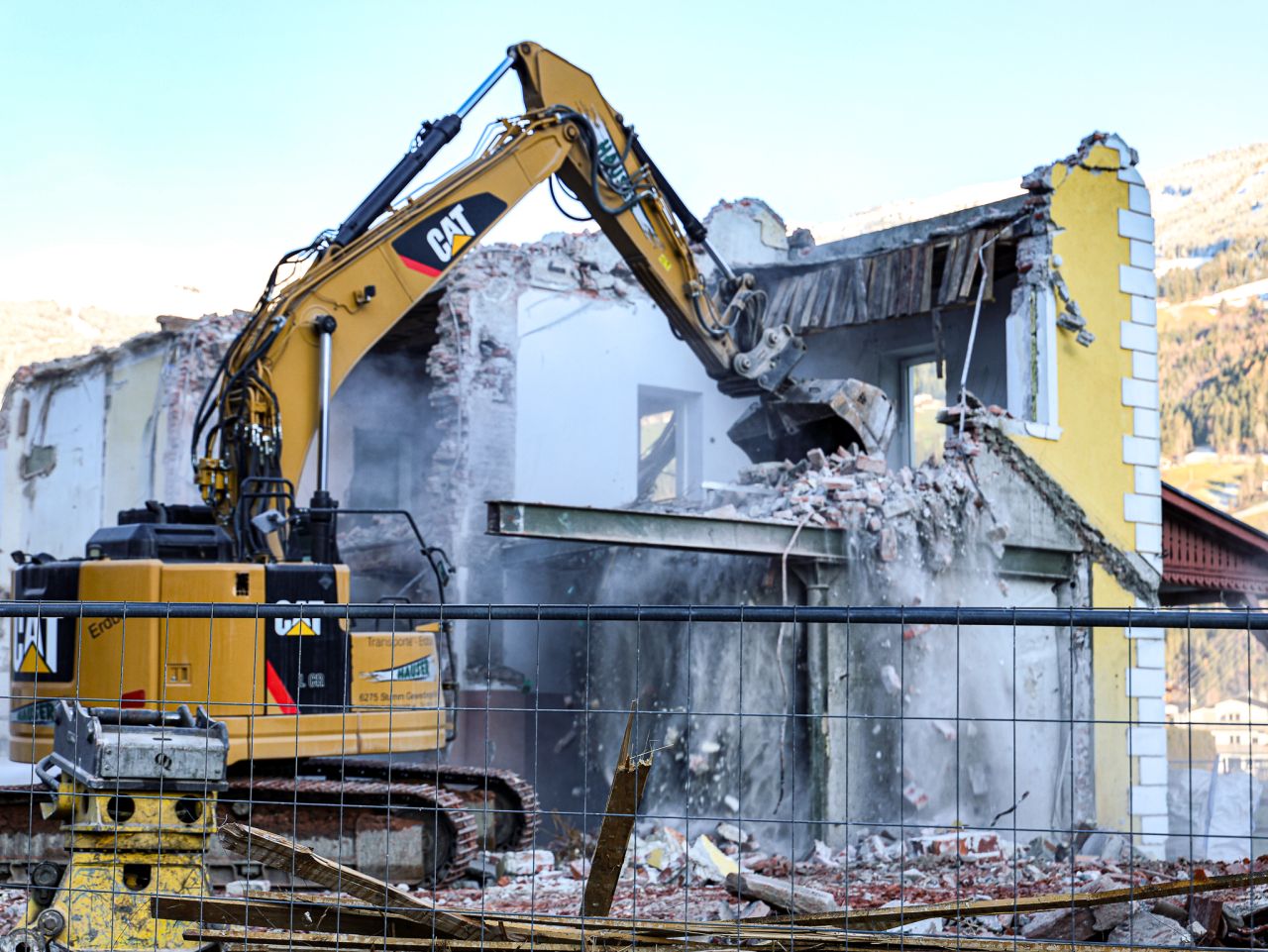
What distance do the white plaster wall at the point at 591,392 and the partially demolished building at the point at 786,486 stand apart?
0.04 m

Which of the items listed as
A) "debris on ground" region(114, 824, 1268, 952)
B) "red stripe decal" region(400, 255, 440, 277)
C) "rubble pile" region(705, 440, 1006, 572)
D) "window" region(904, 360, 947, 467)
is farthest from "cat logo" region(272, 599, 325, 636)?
"window" region(904, 360, 947, 467)

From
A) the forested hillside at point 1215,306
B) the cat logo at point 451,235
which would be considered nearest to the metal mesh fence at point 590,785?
the cat logo at point 451,235

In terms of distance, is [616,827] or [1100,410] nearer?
[616,827]

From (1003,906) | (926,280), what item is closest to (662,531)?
(1003,906)

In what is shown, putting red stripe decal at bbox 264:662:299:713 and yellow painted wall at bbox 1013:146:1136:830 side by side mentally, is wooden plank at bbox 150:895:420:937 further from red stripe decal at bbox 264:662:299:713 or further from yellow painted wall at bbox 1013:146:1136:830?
yellow painted wall at bbox 1013:146:1136:830

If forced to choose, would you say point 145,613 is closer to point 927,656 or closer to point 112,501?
point 927,656

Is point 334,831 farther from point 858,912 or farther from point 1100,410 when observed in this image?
point 1100,410

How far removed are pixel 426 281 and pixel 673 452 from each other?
9384 millimetres

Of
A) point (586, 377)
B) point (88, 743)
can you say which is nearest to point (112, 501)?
point (586, 377)

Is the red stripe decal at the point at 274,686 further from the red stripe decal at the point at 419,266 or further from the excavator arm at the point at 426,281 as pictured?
the red stripe decal at the point at 419,266

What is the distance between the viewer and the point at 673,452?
19234 mm

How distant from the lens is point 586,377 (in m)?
17.4

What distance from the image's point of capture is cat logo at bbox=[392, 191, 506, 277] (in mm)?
10039

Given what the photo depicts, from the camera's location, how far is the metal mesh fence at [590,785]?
4336mm
